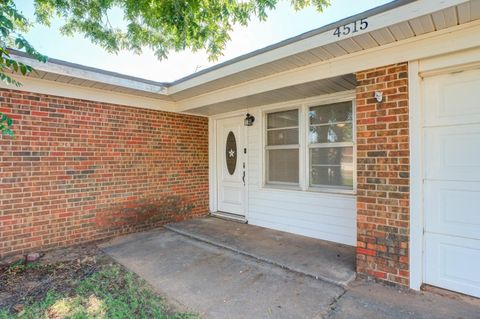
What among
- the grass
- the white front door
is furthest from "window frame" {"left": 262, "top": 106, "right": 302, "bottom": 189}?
the grass

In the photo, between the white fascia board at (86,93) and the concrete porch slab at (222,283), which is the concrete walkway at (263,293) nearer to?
the concrete porch slab at (222,283)

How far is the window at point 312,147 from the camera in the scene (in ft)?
13.0

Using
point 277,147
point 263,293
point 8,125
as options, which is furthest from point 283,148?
point 8,125

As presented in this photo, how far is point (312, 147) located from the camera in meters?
4.32

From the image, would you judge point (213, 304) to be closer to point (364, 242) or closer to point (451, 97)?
point (364, 242)

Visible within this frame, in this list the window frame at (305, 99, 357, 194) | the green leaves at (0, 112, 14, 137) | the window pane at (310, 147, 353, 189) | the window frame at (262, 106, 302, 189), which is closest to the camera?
the green leaves at (0, 112, 14, 137)

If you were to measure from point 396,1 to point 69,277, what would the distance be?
4.49 meters

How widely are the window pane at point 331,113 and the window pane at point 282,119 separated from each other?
333 millimetres

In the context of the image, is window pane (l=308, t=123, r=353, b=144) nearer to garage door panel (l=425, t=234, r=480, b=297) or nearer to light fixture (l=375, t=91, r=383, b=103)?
light fixture (l=375, t=91, r=383, b=103)

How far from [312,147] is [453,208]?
2.12 meters

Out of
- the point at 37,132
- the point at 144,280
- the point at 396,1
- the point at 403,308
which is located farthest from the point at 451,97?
the point at 37,132

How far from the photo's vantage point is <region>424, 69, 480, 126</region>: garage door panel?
2.39 metres

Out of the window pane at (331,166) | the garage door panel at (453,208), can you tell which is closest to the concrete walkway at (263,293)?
the garage door panel at (453,208)

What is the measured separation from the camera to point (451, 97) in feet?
8.20
